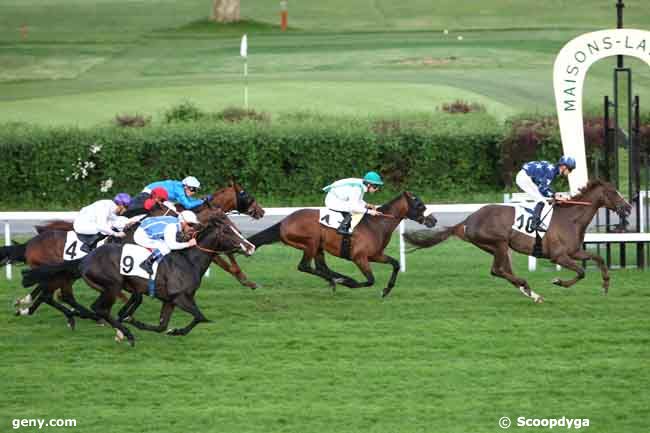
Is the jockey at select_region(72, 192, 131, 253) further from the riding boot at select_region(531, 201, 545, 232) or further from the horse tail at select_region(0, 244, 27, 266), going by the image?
the riding boot at select_region(531, 201, 545, 232)

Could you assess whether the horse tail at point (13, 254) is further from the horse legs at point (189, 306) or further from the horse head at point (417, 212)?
the horse head at point (417, 212)

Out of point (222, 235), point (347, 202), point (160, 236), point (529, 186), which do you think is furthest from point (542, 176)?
point (160, 236)

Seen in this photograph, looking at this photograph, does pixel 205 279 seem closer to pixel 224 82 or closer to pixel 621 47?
pixel 621 47

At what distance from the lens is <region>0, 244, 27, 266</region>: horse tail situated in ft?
36.9

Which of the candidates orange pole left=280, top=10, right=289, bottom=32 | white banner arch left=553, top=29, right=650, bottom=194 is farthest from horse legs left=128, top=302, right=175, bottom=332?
orange pole left=280, top=10, right=289, bottom=32

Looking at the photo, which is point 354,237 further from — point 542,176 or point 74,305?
point 74,305

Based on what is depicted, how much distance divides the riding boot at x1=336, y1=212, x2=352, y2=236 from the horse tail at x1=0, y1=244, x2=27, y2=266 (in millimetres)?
2973

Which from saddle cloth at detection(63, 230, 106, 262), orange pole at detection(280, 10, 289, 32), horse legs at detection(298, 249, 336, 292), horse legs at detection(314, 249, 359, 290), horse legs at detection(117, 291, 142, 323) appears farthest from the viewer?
orange pole at detection(280, 10, 289, 32)

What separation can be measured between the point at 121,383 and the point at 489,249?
4500 millimetres

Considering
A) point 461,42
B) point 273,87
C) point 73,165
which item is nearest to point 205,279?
point 73,165

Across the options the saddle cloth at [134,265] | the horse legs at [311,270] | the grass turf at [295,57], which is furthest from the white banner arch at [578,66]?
the grass turf at [295,57]

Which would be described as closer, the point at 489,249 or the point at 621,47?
the point at 489,249

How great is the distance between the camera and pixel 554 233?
39.1ft

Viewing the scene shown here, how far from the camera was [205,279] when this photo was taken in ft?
44.6
